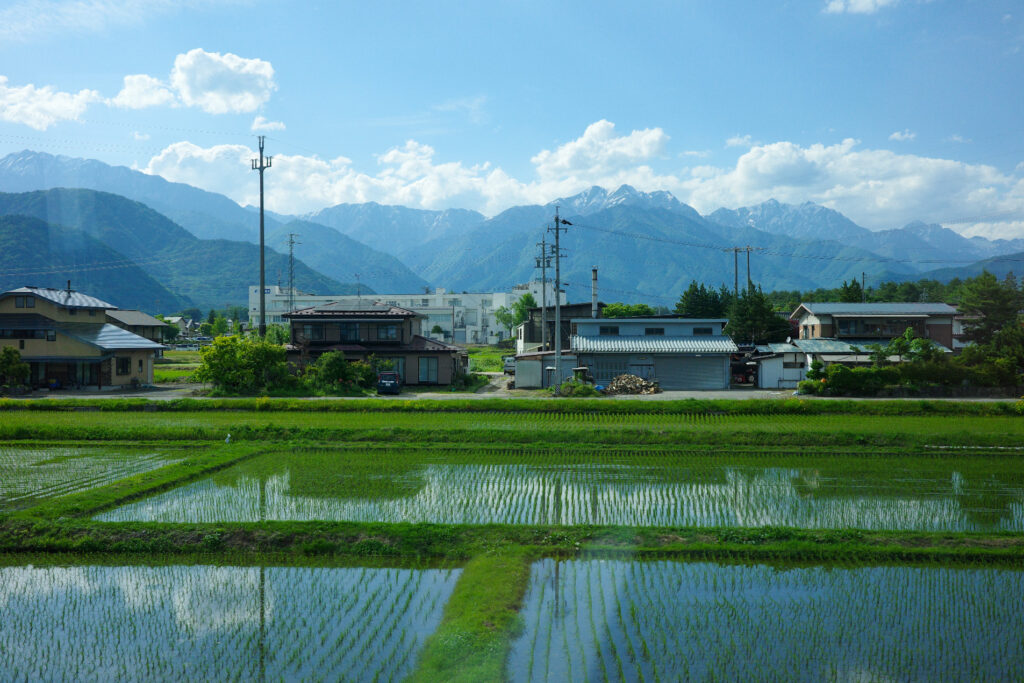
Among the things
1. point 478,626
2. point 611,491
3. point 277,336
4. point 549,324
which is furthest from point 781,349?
point 478,626

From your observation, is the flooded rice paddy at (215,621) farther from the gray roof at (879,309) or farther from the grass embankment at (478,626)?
the gray roof at (879,309)

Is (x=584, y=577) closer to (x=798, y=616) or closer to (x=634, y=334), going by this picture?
(x=798, y=616)

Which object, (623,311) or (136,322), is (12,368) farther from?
(623,311)

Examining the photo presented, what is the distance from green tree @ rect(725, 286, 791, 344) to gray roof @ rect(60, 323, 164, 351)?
39.9m

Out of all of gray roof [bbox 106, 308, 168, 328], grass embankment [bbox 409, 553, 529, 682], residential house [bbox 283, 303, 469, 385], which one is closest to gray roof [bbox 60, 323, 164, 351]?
residential house [bbox 283, 303, 469, 385]

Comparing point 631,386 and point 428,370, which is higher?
point 428,370

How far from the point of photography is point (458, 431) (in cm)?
2153

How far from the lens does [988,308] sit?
43.0 meters

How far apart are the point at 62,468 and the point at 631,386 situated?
2401 cm

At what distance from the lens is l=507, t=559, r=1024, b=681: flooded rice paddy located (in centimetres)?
705

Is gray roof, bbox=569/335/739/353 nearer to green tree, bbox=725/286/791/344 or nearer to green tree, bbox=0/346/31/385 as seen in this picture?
green tree, bbox=725/286/791/344

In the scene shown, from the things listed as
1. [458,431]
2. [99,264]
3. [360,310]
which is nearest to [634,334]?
[360,310]

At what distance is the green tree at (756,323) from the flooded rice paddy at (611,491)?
34.3 m

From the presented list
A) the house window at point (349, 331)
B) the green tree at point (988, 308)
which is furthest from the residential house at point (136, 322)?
the green tree at point (988, 308)
